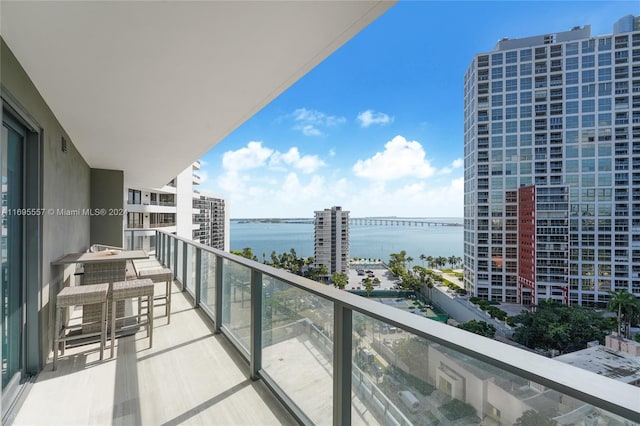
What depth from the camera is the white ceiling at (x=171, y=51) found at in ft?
5.31

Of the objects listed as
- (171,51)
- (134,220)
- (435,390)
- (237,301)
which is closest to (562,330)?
(237,301)

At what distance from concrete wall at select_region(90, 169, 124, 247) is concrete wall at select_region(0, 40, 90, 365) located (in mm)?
2506

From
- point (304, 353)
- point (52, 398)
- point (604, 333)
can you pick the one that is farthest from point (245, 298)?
point (604, 333)

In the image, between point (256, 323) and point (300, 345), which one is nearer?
point (300, 345)

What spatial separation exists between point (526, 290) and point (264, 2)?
34281mm

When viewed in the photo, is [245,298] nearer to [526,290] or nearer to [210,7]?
[210,7]

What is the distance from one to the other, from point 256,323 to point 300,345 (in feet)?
Result: 1.97

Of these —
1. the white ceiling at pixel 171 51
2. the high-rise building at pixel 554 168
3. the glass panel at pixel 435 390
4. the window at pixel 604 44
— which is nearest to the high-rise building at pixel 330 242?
the high-rise building at pixel 554 168

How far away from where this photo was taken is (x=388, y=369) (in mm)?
1287

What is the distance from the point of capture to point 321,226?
1567 inches

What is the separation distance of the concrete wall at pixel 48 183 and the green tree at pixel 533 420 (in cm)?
320

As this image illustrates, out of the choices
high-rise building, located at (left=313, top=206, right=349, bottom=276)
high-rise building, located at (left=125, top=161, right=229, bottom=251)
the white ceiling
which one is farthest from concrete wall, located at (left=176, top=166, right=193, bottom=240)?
the white ceiling

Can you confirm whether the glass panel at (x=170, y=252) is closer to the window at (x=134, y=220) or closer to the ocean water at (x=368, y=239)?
the window at (x=134, y=220)

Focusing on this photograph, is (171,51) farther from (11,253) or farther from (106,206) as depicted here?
(106,206)
